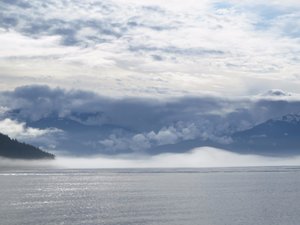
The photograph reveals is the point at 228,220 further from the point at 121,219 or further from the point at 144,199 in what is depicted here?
the point at 144,199

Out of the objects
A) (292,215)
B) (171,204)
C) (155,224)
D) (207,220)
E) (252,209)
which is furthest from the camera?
(171,204)

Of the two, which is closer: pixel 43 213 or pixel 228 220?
pixel 228 220

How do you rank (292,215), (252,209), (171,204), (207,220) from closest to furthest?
(207,220) → (292,215) → (252,209) → (171,204)

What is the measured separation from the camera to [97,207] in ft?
544

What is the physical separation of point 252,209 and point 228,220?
26188 mm

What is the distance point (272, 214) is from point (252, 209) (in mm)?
11650

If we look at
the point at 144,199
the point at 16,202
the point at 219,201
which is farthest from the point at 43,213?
the point at 219,201

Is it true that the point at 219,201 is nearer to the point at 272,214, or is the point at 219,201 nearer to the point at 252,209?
the point at 252,209

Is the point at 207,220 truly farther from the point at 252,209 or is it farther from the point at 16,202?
the point at 16,202

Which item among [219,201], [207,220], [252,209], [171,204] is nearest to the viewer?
[207,220]

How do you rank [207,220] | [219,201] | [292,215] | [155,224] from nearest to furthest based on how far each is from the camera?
[155,224]
[207,220]
[292,215]
[219,201]

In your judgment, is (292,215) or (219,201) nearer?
(292,215)

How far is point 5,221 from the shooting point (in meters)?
132

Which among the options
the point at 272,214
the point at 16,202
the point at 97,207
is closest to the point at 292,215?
the point at 272,214
